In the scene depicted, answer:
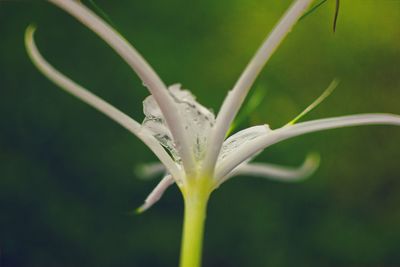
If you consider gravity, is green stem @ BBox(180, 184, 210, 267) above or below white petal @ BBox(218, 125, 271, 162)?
below

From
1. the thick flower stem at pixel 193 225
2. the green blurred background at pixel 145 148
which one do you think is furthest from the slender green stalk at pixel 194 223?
the green blurred background at pixel 145 148

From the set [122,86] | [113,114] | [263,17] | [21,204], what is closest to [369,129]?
[263,17]

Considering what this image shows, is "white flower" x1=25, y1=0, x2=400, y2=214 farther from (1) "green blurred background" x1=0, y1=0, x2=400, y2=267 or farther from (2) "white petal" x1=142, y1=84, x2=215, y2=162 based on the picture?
(1) "green blurred background" x1=0, y1=0, x2=400, y2=267

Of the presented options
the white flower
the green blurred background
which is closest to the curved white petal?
the white flower

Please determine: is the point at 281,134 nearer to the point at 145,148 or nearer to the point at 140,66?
the point at 140,66

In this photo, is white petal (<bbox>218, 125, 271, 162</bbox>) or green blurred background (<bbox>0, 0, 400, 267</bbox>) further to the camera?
green blurred background (<bbox>0, 0, 400, 267</bbox>)

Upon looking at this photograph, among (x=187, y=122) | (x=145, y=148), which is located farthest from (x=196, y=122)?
(x=145, y=148)

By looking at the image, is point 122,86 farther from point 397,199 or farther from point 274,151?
point 397,199

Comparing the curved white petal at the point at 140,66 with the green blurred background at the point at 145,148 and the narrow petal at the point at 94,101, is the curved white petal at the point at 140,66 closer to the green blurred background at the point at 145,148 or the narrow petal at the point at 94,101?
the narrow petal at the point at 94,101
